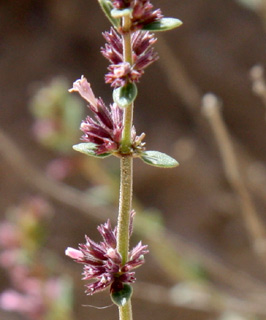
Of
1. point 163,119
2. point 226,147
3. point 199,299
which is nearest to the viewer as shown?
point 226,147

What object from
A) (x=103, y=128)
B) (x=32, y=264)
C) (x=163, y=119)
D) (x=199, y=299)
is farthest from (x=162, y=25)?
(x=163, y=119)

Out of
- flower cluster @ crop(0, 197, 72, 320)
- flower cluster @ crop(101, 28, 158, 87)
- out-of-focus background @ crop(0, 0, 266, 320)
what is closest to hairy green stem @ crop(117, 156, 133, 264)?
flower cluster @ crop(101, 28, 158, 87)

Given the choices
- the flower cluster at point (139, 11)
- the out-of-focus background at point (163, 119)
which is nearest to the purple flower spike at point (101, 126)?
the flower cluster at point (139, 11)

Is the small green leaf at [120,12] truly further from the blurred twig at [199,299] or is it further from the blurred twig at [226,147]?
the blurred twig at [199,299]

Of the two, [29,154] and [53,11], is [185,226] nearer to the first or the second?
[29,154]

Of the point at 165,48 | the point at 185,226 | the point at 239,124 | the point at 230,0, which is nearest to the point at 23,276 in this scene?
the point at 165,48

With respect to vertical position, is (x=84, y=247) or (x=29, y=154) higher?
(x=29, y=154)

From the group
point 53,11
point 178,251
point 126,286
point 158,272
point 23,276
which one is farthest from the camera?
point 53,11

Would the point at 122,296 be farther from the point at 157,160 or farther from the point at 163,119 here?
the point at 163,119
